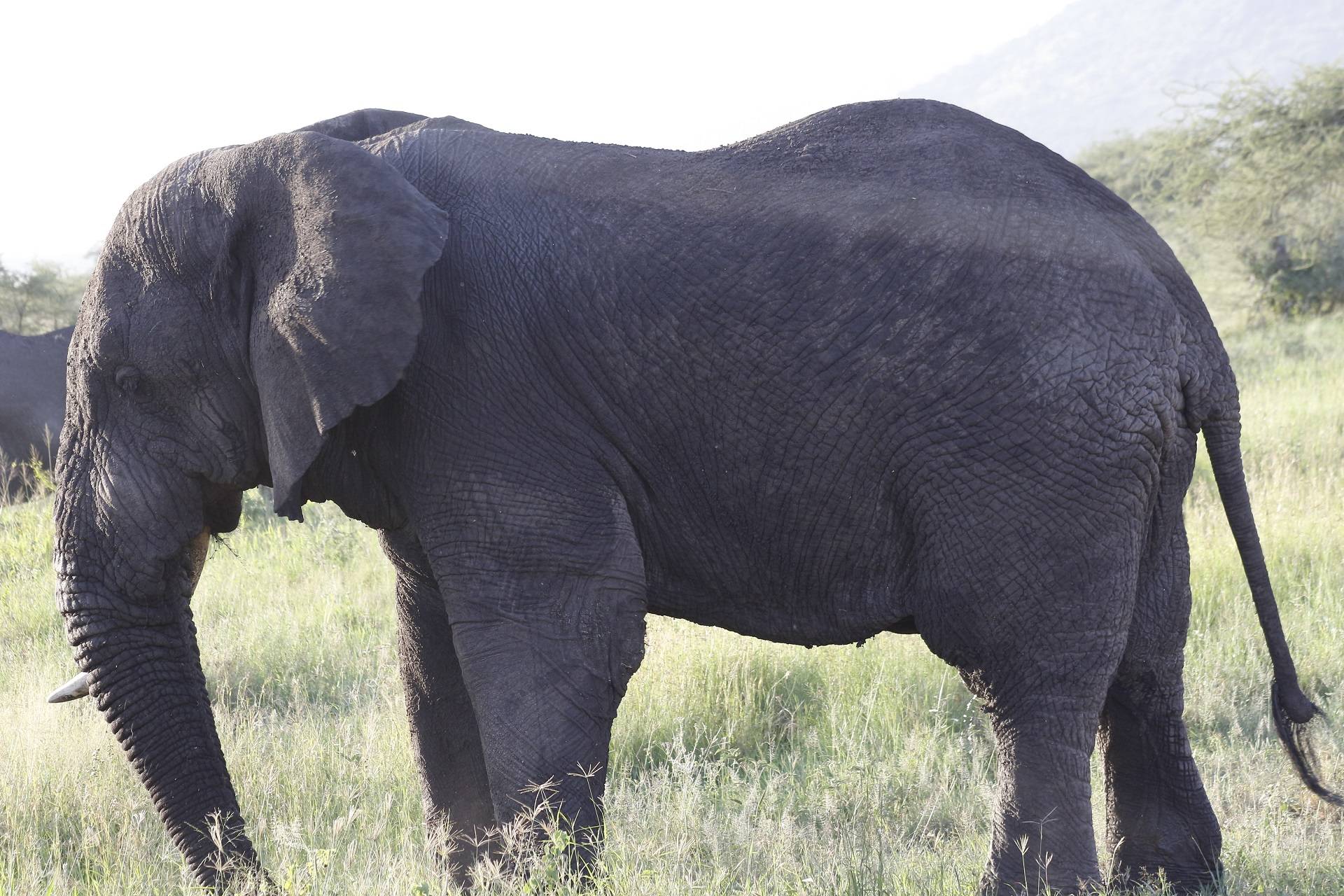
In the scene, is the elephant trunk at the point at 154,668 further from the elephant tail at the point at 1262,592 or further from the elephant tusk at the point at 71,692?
the elephant tail at the point at 1262,592

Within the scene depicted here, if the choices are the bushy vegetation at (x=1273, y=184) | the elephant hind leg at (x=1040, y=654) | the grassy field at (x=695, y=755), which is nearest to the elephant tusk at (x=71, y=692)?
the grassy field at (x=695, y=755)

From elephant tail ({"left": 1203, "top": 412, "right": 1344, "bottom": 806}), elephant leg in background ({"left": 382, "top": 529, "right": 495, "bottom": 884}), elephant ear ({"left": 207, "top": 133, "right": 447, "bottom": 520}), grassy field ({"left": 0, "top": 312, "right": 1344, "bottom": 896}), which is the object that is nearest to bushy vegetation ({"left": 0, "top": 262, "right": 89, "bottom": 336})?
grassy field ({"left": 0, "top": 312, "right": 1344, "bottom": 896})

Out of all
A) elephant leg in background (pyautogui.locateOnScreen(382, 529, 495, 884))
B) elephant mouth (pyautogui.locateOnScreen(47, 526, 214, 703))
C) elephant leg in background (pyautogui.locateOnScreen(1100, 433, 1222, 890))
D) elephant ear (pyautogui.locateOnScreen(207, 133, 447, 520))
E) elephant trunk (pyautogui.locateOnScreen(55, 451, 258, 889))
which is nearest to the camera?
elephant ear (pyautogui.locateOnScreen(207, 133, 447, 520))

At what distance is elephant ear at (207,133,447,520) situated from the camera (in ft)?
10.8

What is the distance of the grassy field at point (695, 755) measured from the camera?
→ 13.5 feet

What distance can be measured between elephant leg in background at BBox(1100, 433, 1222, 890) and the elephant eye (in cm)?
300

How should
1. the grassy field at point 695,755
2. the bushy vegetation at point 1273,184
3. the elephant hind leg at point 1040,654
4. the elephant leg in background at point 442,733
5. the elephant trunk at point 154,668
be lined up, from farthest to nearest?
1. the bushy vegetation at point 1273,184
2. the elephant leg in background at point 442,733
3. the grassy field at point 695,755
4. the elephant trunk at point 154,668
5. the elephant hind leg at point 1040,654

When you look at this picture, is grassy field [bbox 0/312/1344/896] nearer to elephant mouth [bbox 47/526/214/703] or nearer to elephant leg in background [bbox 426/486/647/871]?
elephant leg in background [bbox 426/486/647/871]

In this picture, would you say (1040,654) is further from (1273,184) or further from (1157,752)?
(1273,184)

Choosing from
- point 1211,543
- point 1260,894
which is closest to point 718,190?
point 1260,894

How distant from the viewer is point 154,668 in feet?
12.6

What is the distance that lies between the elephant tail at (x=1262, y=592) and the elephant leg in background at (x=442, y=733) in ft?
7.99

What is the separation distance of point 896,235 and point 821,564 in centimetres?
94

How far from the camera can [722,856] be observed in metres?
4.28
